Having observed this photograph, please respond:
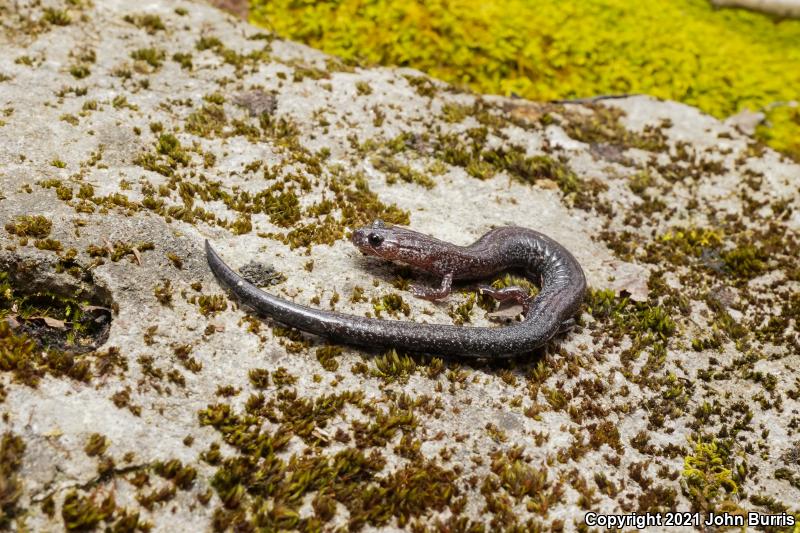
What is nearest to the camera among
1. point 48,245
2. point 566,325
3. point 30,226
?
point 48,245

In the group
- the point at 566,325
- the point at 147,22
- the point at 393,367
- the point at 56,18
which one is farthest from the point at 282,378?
the point at 56,18

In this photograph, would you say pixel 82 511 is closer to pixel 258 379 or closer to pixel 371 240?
pixel 258 379

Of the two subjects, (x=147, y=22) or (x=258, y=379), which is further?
(x=147, y=22)

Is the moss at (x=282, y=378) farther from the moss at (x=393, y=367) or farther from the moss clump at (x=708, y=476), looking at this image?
the moss clump at (x=708, y=476)

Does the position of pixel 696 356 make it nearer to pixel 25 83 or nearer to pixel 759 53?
pixel 759 53

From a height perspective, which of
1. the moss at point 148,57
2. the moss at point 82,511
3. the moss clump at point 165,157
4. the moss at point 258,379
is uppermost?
the moss at point 148,57

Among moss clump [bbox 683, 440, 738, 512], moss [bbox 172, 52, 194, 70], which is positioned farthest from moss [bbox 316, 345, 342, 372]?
moss [bbox 172, 52, 194, 70]

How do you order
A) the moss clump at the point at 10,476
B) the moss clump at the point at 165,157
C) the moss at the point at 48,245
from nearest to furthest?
the moss clump at the point at 10,476, the moss at the point at 48,245, the moss clump at the point at 165,157

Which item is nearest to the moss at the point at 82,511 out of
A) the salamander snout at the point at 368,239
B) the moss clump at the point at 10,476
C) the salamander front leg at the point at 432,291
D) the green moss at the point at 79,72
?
the moss clump at the point at 10,476
